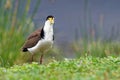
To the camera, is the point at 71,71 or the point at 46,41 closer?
the point at 71,71

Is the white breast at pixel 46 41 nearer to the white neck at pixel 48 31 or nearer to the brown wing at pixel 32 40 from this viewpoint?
the white neck at pixel 48 31

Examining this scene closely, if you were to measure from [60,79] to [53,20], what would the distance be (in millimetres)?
5103

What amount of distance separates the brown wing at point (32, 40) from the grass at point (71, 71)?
2558 mm

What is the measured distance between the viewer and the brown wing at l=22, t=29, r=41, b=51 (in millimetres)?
12555

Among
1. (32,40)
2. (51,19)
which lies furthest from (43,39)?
(51,19)

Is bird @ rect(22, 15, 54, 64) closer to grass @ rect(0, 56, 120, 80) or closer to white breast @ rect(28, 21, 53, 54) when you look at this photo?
white breast @ rect(28, 21, 53, 54)

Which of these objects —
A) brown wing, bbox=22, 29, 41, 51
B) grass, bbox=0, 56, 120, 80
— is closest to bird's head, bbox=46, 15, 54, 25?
brown wing, bbox=22, 29, 41, 51

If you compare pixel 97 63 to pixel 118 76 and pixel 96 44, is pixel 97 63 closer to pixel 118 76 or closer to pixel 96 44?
pixel 118 76

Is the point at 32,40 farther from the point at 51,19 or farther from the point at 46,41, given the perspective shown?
the point at 51,19

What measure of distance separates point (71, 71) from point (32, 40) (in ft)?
13.6

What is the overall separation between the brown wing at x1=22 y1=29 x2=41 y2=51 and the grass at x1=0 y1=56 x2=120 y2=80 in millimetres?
2558

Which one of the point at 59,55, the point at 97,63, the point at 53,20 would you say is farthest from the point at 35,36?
the point at 97,63

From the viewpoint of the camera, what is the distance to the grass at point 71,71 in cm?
787

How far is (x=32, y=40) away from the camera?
12.7 m
